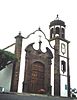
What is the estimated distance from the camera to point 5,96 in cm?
1553

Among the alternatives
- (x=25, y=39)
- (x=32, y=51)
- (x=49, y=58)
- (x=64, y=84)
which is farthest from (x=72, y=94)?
(x=25, y=39)

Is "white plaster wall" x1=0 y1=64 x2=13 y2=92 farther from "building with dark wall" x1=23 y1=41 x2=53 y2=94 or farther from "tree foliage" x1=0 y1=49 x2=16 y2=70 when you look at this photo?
"tree foliage" x1=0 y1=49 x2=16 y2=70

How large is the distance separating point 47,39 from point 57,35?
177 cm

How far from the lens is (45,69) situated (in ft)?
85.8

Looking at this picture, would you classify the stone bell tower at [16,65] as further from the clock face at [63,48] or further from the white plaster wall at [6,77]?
the clock face at [63,48]

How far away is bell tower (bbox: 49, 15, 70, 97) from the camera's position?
26031mm

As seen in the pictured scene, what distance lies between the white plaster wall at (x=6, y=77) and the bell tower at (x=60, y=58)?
5820 mm

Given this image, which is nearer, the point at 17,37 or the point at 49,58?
the point at 17,37

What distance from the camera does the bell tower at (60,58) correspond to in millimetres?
26031

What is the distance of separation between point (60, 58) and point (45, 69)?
8.51 ft

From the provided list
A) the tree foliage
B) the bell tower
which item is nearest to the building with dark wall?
the bell tower

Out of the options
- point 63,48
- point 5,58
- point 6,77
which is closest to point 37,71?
point 6,77

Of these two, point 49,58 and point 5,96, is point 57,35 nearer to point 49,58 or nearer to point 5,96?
point 49,58

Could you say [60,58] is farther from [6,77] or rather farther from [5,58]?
[5,58]
